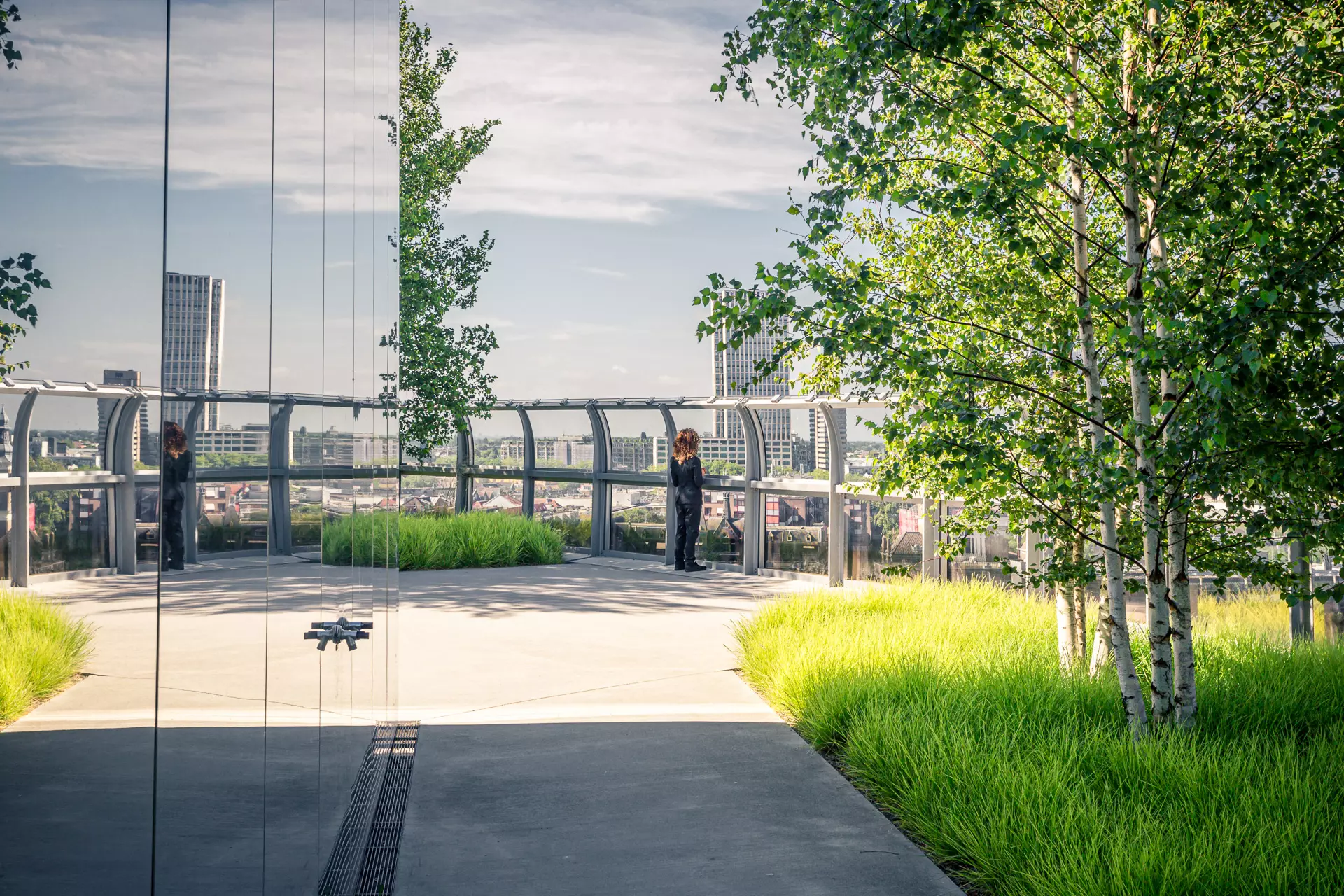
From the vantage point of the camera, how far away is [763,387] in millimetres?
15289

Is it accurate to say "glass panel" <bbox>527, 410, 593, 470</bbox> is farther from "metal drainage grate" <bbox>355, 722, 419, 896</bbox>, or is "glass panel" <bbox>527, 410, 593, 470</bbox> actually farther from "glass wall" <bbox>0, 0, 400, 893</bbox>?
"glass wall" <bbox>0, 0, 400, 893</bbox>

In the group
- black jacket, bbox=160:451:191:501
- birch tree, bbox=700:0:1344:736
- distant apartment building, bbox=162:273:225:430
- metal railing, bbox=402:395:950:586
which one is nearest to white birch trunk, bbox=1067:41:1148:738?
birch tree, bbox=700:0:1344:736

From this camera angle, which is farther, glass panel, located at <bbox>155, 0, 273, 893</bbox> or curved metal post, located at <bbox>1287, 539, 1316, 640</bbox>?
curved metal post, located at <bbox>1287, 539, 1316, 640</bbox>

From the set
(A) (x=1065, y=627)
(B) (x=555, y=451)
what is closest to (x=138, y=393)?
(A) (x=1065, y=627)

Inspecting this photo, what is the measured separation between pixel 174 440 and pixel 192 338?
24 centimetres

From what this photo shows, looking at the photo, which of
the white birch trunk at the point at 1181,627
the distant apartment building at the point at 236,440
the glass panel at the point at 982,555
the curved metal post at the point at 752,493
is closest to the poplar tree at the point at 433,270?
the curved metal post at the point at 752,493

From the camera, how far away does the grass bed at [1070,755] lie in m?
3.41

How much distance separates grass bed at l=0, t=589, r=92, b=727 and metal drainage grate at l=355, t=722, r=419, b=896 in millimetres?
2713

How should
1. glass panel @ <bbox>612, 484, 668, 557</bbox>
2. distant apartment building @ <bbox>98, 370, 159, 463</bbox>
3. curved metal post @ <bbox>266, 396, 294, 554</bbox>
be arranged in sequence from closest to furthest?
distant apartment building @ <bbox>98, 370, 159, 463</bbox>, curved metal post @ <bbox>266, 396, 294, 554</bbox>, glass panel @ <bbox>612, 484, 668, 557</bbox>

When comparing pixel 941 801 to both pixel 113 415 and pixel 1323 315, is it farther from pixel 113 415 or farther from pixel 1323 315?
pixel 113 415

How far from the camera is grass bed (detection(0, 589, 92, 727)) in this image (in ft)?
3.84

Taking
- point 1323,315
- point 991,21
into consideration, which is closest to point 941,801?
point 1323,315

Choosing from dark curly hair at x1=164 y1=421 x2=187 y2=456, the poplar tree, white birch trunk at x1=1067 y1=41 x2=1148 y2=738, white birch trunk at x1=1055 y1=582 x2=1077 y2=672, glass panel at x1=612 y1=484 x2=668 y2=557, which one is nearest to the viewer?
dark curly hair at x1=164 y1=421 x2=187 y2=456

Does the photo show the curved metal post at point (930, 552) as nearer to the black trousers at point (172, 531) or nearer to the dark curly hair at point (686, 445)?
the dark curly hair at point (686, 445)
